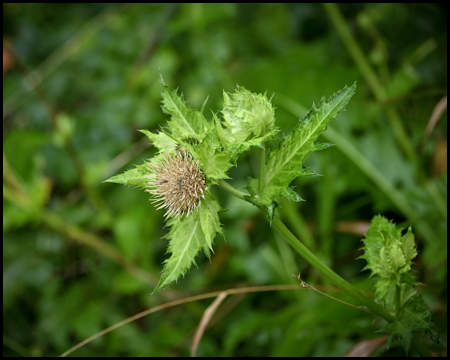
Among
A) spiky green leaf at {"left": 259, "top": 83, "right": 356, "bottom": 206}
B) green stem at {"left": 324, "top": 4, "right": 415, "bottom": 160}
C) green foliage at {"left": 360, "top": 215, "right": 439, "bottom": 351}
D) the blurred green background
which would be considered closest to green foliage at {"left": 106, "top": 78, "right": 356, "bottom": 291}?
spiky green leaf at {"left": 259, "top": 83, "right": 356, "bottom": 206}

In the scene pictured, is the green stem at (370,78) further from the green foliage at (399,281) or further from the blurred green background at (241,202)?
the green foliage at (399,281)

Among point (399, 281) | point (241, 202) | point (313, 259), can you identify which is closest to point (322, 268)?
point (313, 259)

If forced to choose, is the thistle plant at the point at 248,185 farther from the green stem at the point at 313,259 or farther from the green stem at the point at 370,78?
the green stem at the point at 370,78

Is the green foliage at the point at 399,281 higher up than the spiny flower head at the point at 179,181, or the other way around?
the spiny flower head at the point at 179,181

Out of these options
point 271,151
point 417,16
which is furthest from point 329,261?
point 417,16

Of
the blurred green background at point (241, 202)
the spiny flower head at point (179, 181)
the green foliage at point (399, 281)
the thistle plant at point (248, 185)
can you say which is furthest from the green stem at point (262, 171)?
the blurred green background at point (241, 202)

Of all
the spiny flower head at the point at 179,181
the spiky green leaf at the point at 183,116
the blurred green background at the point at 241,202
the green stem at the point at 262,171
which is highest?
the spiky green leaf at the point at 183,116

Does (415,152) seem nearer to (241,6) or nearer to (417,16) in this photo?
(417,16)

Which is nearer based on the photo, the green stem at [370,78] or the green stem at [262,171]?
the green stem at [262,171]

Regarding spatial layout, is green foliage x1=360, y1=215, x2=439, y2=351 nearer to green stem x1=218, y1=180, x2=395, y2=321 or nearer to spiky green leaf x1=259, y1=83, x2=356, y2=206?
green stem x1=218, y1=180, x2=395, y2=321
